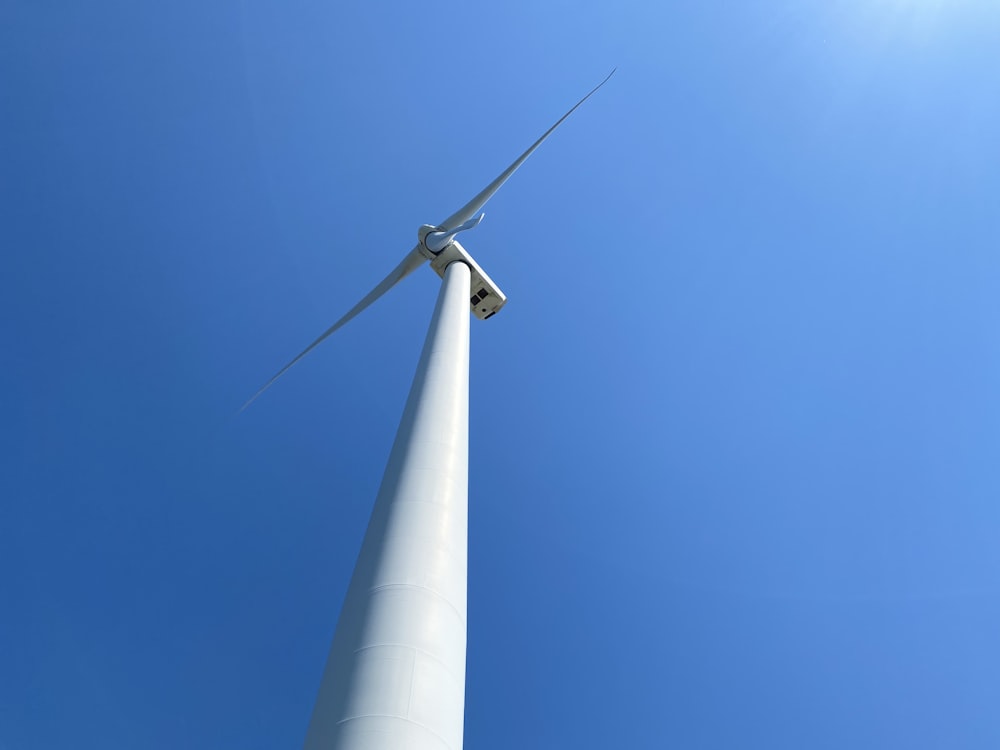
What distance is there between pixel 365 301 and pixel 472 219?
18.0 feet

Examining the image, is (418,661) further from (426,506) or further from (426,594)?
(426,506)

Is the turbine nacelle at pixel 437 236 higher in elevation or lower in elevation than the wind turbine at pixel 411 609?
higher

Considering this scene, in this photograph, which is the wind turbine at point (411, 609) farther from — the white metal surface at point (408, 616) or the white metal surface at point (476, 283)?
the white metal surface at point (476, 283)

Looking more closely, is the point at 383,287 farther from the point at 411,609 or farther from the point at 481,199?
the point at 411,609

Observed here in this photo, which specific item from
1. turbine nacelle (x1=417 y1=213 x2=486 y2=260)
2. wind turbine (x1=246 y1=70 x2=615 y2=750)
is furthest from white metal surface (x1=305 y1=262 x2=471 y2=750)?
A: turbine nacelle (x1=417 y1=213 x2=486 y2=260)

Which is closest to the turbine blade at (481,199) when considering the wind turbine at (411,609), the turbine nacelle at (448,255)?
the turbine nacelle at (448,255)

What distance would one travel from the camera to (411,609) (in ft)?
20.9

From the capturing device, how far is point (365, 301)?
1018 inches

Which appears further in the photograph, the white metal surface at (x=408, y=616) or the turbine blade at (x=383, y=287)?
the turbine blade at (x=383, y=287)

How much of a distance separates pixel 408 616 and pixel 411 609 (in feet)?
0.37

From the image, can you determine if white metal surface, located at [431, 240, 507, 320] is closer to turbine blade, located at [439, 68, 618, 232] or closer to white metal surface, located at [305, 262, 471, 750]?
turbine blade, located at [439, 68, 618, 232]

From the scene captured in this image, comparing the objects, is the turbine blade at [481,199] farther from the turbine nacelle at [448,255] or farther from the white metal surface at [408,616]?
the white metal surface at [408,616]

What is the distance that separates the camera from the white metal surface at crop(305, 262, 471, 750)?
17.7ft

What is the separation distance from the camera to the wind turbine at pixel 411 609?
5.42 metres
